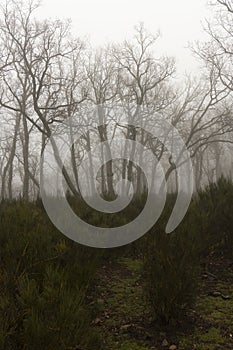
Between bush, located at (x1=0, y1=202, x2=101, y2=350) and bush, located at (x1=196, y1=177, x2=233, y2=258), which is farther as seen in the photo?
bush, located at (x1=196, y1=177, x2=233, y2=258)

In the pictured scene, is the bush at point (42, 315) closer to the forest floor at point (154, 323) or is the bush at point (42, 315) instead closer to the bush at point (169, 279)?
the forest floor at point (154, 323)

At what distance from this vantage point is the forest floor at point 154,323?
2.87 metres

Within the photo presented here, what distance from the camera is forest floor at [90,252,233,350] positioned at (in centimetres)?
287

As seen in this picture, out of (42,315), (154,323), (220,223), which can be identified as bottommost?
(154,323)

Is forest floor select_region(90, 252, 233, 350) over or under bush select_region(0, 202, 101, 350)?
under

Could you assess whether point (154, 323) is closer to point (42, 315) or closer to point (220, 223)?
point (42, 315)

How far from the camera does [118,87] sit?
87.9 feet

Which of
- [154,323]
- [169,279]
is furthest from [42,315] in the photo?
[154,323]

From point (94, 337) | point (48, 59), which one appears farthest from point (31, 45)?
point (94, 337)

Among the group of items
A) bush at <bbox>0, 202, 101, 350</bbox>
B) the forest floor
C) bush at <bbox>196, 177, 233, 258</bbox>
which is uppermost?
bush at <bbox>196, 177, 233, 258</bbox>

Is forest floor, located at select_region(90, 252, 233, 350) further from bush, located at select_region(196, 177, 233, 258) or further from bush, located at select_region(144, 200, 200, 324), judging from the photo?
bush, located at select_region(196, 177, 233, 258)

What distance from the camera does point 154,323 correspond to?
3.13 metres

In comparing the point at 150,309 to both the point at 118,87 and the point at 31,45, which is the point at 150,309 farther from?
the point at 118,87

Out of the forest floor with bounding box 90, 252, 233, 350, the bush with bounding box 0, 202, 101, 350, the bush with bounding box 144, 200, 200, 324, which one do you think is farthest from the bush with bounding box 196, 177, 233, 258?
the bush with bounding box 0, 202, 101, 350
